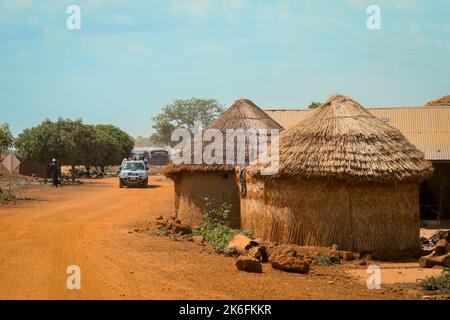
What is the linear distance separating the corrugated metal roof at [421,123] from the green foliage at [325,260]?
7774 mm

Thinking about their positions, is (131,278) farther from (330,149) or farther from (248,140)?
(248,140)

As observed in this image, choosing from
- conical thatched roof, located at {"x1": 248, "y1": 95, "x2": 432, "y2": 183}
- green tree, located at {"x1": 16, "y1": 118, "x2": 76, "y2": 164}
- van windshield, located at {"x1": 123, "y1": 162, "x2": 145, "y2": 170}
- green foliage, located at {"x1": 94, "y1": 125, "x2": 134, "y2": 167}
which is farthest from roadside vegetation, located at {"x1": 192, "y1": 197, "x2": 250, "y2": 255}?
green foliage, located at {"x1": 94, "y1": 125, "x2": 134, "y2": 167}

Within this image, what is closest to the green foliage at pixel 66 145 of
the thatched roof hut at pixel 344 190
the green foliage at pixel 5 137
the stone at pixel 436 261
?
the green foliage at pixel 5 137

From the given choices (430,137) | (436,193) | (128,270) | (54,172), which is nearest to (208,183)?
(128,270)

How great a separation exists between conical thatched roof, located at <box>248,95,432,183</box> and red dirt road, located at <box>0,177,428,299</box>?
6.92ft

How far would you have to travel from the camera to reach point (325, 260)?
1209cm

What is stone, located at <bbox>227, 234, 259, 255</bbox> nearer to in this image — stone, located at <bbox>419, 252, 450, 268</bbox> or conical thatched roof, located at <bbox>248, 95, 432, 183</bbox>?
conical thatched roof, located at <bbox>248, 95, 432, 183</bbox>

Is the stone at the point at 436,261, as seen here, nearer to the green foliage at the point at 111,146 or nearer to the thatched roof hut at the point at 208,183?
the thatched roof hut at the point at 208,183

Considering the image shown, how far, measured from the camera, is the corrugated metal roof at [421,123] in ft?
64.1

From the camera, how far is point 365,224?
12.7 metres

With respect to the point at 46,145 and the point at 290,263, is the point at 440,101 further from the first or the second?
the point at 290,263

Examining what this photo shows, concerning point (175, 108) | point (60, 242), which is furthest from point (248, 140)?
point (175, 108)

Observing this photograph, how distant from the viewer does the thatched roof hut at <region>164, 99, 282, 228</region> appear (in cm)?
1560

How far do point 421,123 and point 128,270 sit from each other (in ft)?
49.1
